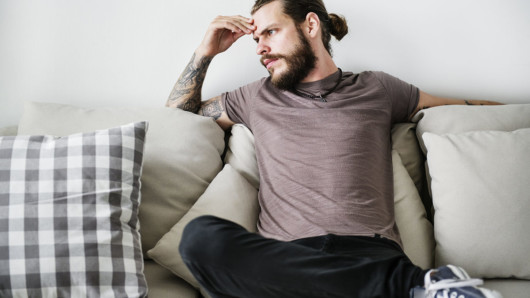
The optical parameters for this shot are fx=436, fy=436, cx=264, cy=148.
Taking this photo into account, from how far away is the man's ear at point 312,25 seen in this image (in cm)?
174

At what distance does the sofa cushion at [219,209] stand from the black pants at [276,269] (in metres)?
0.22

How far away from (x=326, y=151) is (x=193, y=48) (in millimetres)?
758

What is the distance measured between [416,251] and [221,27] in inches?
42.5

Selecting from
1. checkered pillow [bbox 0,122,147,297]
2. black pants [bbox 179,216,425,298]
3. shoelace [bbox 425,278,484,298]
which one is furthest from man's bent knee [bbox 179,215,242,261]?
shoelace [bbox 425,278,484,298]

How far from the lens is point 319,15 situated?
1.77 m

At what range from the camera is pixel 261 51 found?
1.70 metres

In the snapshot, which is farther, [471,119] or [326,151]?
[471,119]

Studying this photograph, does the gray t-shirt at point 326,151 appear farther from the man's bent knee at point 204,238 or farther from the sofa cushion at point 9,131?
the sofa cushion at point 9,131

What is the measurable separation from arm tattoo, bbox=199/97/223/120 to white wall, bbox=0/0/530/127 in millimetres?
152

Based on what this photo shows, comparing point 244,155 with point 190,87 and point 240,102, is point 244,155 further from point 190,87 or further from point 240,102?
point 190,87

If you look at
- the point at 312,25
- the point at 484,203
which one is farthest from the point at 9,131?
the point at 484,203

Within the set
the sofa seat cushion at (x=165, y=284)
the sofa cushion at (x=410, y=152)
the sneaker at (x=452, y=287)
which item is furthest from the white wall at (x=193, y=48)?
the sneaker at (x=452, y=287)

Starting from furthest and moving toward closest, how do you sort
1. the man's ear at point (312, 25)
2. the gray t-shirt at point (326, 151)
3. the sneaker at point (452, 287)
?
1. the man's ear at point (312, 25)
2. the gray t-shirt at point (326, 151)
3. the sneaker at point (452, 287)

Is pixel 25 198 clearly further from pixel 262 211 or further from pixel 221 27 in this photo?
pixel 221 27
